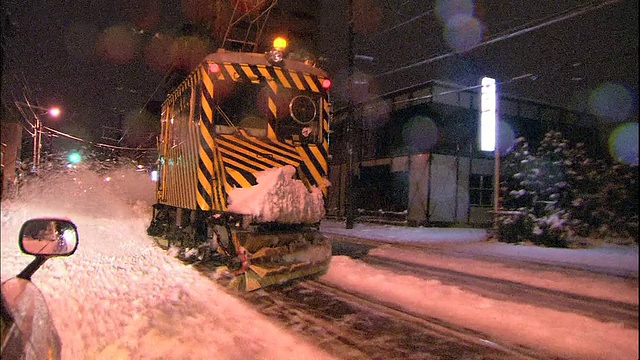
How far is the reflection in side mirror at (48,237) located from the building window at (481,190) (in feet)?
70.1

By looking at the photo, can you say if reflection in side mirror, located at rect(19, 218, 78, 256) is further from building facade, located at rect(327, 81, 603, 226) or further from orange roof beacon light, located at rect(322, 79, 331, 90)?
building facade, located at rect(327, 81, 603, 226)

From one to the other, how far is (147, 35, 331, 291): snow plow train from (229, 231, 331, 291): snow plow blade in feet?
0.05

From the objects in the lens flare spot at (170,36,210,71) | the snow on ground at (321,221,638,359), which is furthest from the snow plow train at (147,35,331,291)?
the lens flare spot at (170,36,210,71)

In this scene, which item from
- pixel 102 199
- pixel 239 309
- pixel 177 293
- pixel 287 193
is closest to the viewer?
pixel 239 309

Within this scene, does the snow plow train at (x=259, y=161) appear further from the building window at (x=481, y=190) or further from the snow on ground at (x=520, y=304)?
the building window at (x=481, y=190)

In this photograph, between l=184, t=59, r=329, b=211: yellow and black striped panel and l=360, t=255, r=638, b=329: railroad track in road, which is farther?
l=184, t=59, r=329, b=211: yellow and black striped panel

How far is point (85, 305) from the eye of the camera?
5.02 meters

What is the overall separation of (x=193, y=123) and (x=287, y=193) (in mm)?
2372

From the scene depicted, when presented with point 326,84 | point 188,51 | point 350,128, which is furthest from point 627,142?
point 350,128

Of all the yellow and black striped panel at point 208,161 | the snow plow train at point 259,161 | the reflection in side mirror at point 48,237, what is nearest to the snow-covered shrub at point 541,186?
the snow plow train at point 259,161

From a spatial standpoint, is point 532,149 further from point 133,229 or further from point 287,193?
point 133,229

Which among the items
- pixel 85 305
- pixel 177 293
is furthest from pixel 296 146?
pixel 85 305

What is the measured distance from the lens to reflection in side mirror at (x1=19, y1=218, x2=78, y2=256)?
2578 millimetres

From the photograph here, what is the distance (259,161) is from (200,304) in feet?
8.25
